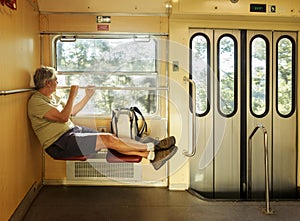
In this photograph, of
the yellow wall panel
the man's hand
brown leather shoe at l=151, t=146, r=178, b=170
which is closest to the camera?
the yellow wall panel

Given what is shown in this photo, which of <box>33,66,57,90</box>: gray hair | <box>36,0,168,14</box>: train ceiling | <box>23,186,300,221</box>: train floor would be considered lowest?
<box>23,186,300,221</box>: train floor

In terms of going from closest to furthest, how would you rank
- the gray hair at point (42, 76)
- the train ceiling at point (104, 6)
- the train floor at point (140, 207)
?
the train floor at point (140, 207) → the gray hair at point (42, 76) → the train ceiling at point (104, 6)

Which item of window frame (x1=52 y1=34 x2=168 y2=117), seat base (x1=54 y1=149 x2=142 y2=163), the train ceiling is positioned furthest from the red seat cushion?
the train ceiling

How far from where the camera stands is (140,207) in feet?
11.3

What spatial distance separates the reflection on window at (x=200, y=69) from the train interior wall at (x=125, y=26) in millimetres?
172

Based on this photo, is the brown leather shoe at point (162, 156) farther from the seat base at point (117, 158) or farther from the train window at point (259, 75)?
the train window at point (259, 75)

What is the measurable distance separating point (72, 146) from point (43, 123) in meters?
0.36

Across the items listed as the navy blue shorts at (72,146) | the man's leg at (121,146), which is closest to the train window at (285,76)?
the man's leg at (121,146)

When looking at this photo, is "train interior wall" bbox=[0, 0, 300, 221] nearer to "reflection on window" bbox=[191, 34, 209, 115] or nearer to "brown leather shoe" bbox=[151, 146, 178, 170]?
"reflection on window" bbox=[191, 34, 209, 115]

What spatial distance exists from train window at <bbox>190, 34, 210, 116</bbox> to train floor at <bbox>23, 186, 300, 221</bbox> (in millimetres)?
993

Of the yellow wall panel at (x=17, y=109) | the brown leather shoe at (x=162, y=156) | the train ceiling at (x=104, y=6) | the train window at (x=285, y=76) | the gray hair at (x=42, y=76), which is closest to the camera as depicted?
the yellow wall panel at (x=17, y=109)

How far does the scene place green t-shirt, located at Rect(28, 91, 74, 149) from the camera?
336 centimetres

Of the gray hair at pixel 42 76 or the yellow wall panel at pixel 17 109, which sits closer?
the yellow wall panel at pixel 17 109

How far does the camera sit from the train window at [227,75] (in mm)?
4092
